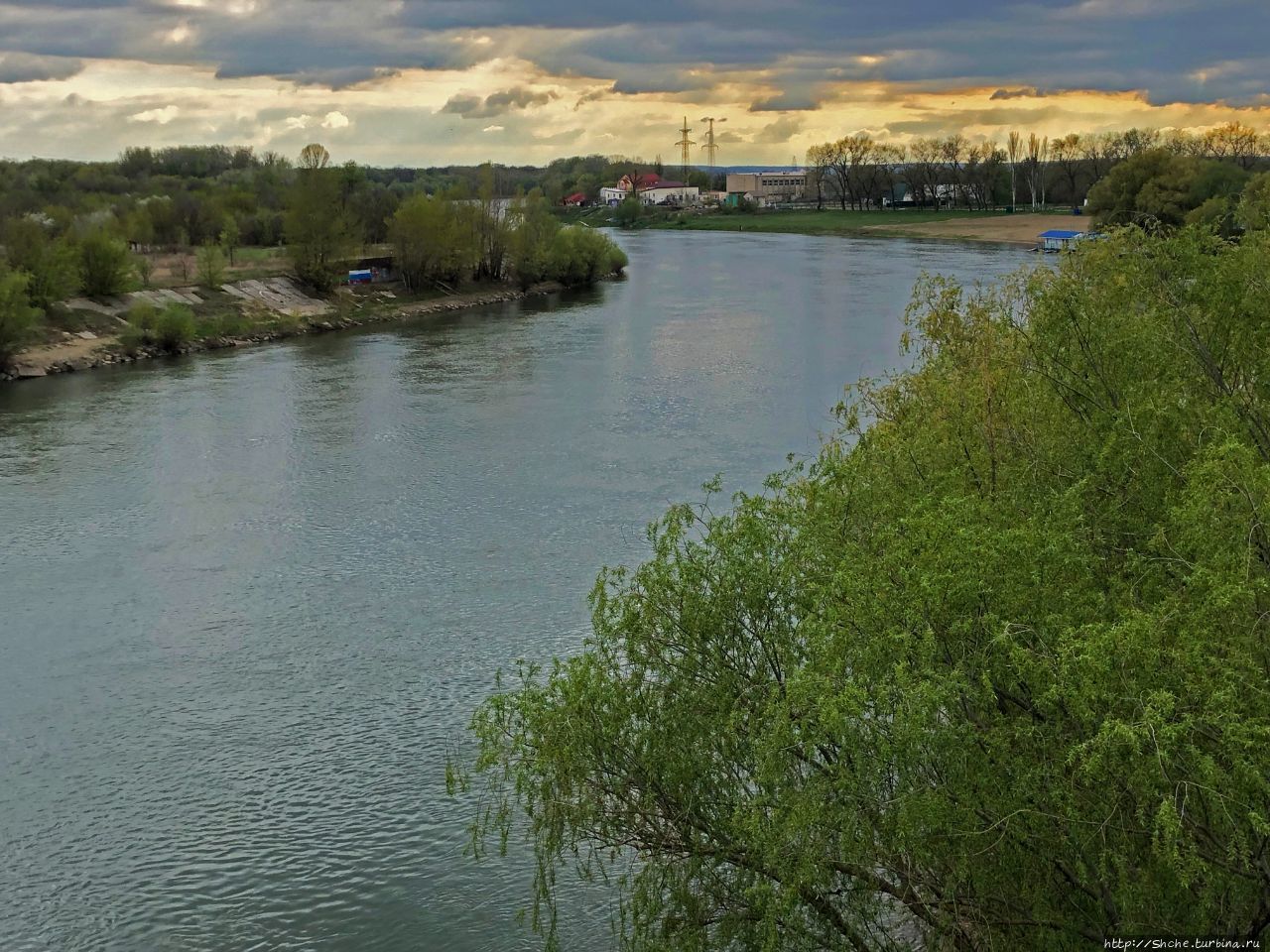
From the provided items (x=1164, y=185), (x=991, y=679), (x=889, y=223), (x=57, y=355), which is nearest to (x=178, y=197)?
(x=57, y=355)

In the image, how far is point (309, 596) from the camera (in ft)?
56.2

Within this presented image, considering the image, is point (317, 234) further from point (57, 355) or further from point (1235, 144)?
point (1235, 144)

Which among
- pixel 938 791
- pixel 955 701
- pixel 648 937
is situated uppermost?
pixel 955 701

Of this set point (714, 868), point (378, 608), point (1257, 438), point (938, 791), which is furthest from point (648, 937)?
point (378, 608)

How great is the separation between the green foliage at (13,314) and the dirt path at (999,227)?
51475 mm

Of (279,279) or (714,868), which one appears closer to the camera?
(714,868)

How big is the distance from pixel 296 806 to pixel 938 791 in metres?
7.70

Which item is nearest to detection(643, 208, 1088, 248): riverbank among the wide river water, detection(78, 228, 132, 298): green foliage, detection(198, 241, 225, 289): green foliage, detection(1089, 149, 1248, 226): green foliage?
detection(1089, 149, 1248, 226): green foliage

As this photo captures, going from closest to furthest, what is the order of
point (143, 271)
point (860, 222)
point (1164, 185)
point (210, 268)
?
point (143, 271) < point (210, 268) < point (1164, 185) < point (860, 222)

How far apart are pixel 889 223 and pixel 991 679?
301ft

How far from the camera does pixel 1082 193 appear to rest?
322 ft

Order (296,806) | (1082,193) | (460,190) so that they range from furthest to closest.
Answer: (1082,193) < (460,190) < (296,806)

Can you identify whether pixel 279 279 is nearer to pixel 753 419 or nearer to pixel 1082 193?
pixel 753 419

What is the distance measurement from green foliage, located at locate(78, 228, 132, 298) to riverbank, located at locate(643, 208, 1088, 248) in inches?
1912
